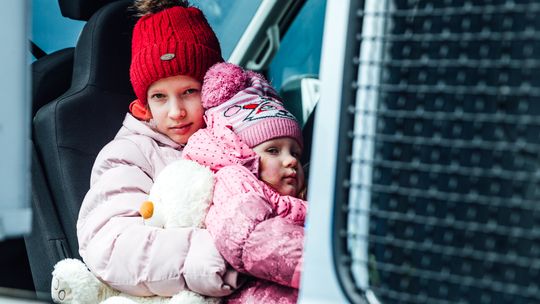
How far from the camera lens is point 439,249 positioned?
1.25m

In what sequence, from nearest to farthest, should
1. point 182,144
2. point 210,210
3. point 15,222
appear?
point 15,222
point 210,210
point 182,144

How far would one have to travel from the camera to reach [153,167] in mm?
2533

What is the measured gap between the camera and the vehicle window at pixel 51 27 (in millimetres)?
2934

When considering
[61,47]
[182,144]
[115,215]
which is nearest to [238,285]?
[115,215]

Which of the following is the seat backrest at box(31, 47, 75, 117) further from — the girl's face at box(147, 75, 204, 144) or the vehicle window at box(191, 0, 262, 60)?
the vehicle window at box(191, 0, 262, 60)

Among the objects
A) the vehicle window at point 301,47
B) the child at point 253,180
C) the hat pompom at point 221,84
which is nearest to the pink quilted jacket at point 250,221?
the child at point 253,180

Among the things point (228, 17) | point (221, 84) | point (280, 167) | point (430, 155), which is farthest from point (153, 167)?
point (430, 155)

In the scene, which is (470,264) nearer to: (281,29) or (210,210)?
(210,210)

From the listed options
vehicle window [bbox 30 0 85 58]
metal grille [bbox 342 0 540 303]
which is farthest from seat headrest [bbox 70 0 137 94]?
metal grille [bbox 342 0 540 303]

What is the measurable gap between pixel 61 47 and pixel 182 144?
0.67 meters

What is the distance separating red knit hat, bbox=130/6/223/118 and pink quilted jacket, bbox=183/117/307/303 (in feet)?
0.98

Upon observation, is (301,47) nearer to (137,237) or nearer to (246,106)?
(246,106)

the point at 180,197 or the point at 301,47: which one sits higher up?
the point at 301,47

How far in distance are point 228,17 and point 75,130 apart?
0.83 meters
